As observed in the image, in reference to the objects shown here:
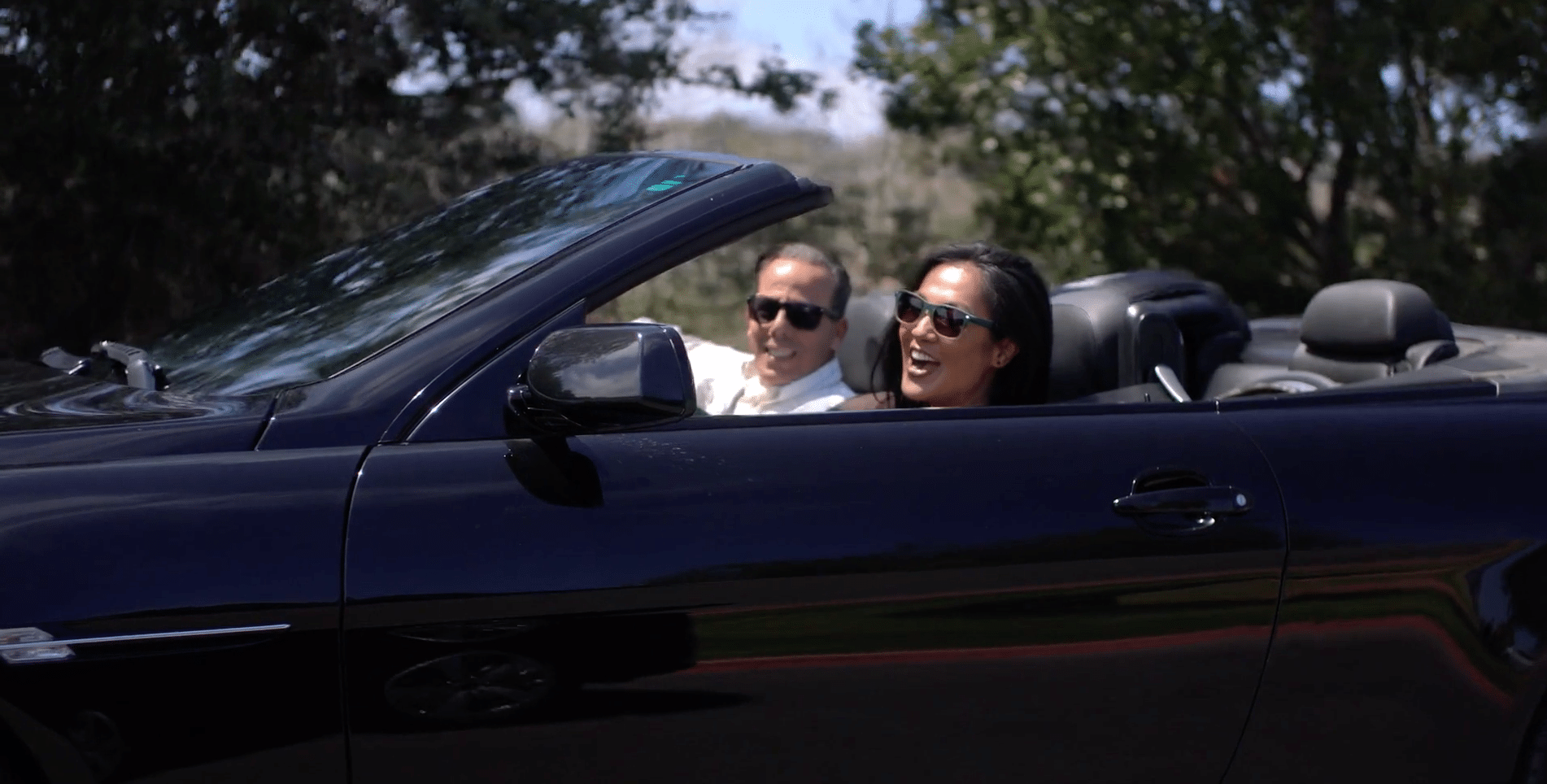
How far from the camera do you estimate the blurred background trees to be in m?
6.73

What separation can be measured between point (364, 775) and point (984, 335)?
1527mm

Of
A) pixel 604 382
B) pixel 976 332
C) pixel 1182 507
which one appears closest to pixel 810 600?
pixel 604 382

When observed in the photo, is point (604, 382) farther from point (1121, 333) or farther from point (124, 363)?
point (1121, 333)

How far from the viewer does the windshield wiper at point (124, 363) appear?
96.8 inches

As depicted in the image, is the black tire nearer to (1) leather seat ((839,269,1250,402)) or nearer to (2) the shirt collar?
(1) leather seat ((839,269,1250,402))

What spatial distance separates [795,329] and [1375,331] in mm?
1330

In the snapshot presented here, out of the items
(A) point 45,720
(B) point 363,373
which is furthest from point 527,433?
(A) point 45,720

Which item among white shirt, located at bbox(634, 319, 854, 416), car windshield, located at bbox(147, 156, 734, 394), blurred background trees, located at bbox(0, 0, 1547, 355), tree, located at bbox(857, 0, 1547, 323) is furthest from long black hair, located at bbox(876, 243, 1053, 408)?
tree, located at bbox(857, 0, 1547, 323)

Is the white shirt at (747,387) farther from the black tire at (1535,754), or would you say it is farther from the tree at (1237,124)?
the tree at (1237,124)

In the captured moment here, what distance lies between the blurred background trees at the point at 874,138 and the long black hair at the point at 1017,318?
3.06 m

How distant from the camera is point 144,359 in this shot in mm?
2547

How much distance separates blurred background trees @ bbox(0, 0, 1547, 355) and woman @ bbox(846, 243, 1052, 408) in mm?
3045

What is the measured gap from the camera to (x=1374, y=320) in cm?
370

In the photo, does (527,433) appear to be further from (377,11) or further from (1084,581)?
(377,11)
